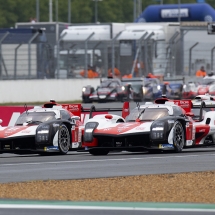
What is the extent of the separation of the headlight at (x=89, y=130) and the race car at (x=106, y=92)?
24.3m

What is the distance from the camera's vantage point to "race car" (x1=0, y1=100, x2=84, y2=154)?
19128 millimetres

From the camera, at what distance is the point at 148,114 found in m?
19.9

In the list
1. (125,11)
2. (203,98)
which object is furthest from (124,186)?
(125,11)

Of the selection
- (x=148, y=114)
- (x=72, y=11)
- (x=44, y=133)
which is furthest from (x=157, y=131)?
(x=72, y=11)

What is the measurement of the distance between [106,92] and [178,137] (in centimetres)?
2533

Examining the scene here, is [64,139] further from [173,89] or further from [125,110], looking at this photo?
[173,89]

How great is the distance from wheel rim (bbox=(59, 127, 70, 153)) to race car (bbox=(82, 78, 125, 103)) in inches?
941

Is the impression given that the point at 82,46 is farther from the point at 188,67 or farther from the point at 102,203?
the point at 102,203

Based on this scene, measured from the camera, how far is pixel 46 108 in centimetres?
2062

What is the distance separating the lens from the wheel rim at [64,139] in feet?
63.9

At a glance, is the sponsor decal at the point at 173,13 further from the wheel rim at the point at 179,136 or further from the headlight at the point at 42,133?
the headlight at the point at 42,133

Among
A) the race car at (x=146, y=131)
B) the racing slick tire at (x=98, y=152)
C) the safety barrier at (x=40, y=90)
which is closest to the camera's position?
the race car at (x=146, y=131)

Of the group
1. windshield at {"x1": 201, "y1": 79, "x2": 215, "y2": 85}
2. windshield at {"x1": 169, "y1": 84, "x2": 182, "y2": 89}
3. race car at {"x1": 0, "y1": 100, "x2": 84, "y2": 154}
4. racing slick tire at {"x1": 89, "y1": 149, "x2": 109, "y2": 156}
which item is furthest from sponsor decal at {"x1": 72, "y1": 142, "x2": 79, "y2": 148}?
windshield at {"x1": 201, "y1": 79, "x2": 215, "y2": 85}

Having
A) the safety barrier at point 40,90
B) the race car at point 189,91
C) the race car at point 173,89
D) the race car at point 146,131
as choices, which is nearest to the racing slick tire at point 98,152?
the race car at point 146,131
